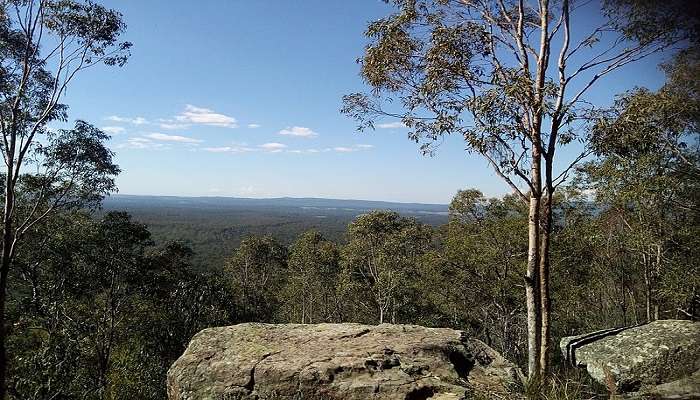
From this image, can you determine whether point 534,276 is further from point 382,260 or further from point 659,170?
point 382,260

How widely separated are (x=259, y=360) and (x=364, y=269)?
20.6m

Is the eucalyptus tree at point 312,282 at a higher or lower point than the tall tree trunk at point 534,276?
lower

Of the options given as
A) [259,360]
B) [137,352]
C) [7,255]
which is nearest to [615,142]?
[259,360]

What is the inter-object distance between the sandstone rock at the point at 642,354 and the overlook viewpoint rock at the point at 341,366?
55.6 inches

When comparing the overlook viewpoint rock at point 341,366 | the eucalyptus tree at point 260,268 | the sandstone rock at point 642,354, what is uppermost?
the sandstone rock at point 642,354

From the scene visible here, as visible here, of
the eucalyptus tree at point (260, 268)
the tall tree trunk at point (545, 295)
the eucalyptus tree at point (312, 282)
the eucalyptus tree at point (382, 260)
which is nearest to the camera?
the tall tree trunk at point (545, 295)

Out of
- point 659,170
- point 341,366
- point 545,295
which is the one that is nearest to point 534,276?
point 545,295

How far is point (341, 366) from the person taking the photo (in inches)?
299

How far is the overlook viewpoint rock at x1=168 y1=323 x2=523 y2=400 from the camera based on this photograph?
7.12 meters

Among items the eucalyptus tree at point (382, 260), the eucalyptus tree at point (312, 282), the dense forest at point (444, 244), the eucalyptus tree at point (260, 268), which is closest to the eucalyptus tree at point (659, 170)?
the dense forest at point (444, 244)

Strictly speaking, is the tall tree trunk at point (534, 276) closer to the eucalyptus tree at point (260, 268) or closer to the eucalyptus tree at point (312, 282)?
the eucalyptus tree at point (312, 282)

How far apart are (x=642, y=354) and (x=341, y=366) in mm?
5046

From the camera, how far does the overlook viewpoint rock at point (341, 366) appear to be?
7.12 m

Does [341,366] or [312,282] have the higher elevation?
[341,366]
